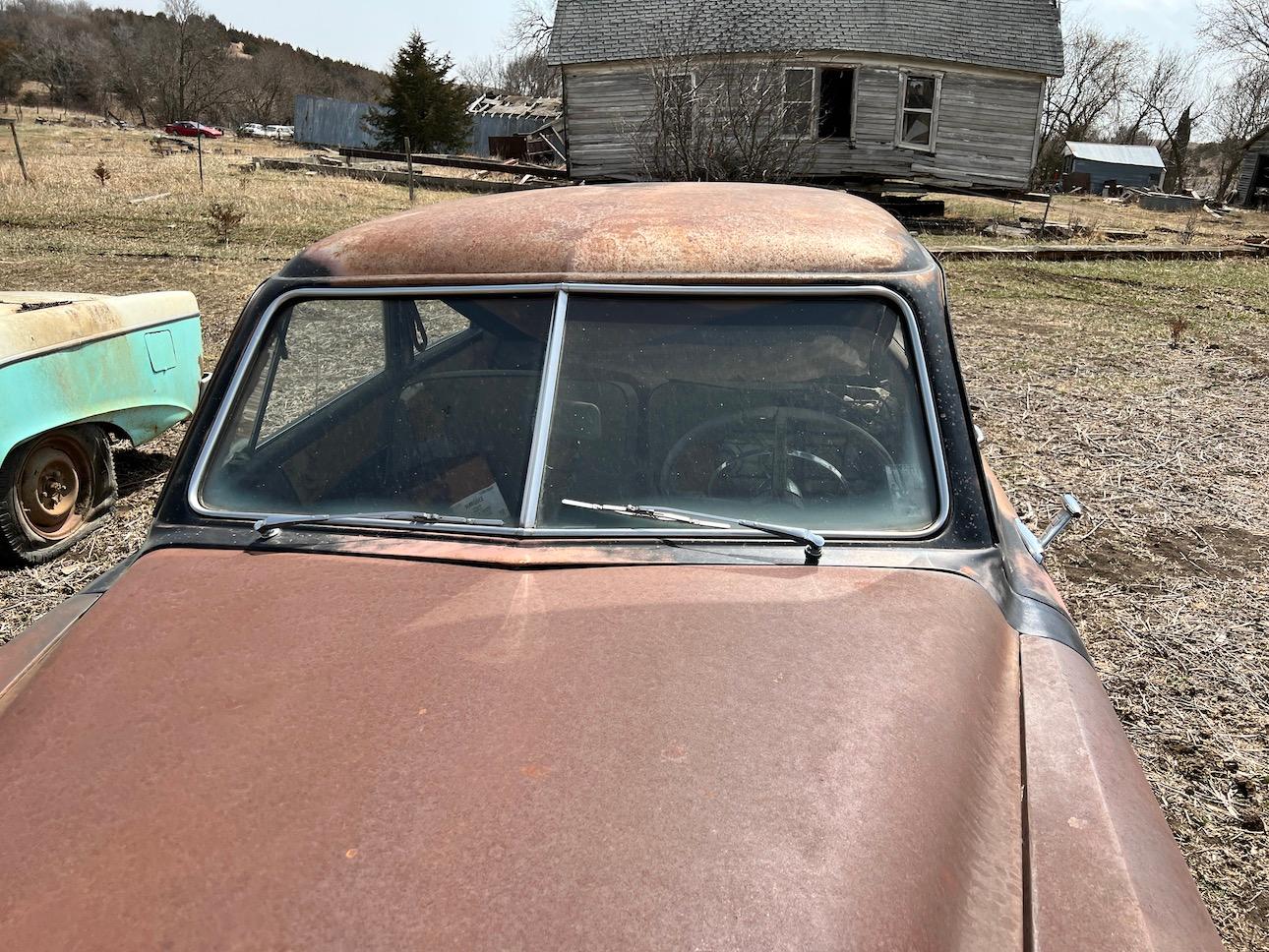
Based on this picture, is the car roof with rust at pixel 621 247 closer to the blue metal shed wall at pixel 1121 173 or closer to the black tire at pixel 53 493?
the black tire at pixel 53 493

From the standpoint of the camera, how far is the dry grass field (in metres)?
2.78

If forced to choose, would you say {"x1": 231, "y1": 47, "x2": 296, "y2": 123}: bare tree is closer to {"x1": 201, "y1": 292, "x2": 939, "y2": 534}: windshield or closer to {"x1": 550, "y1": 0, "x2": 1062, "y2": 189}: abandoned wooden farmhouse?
{"x1": 550, "y1": 0, "x2": 1062, "y2": 189}: abandoned wooden farmhouse

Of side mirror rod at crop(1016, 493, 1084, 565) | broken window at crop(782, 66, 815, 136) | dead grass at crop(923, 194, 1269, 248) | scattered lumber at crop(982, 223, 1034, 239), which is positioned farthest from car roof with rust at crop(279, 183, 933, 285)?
broken window at crop(782, 66, 815, 136)

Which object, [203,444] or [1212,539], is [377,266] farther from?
[1212,539]

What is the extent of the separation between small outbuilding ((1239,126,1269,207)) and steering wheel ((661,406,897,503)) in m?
38.9

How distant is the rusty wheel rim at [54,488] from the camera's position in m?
3.85

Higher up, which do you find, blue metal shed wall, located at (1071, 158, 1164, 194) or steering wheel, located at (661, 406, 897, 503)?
blue metal shed wall, located at (1071, 158, 1164, 194)

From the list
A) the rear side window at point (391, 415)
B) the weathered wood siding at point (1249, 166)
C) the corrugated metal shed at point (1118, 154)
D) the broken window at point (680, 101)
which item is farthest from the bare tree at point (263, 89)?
the rear side window at point (391, 415)

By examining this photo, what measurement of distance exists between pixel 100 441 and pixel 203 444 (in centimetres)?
264

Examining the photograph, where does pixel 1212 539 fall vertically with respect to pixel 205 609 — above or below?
below

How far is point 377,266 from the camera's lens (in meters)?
2.12

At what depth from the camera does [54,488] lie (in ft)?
13.2

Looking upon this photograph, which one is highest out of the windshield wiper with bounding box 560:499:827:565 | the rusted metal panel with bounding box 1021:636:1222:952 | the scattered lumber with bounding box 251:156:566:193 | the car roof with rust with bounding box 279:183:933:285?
the scattered lumber with bounding box 251:156:566:193

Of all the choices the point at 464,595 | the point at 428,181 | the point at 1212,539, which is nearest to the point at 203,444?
the point at 464,595
